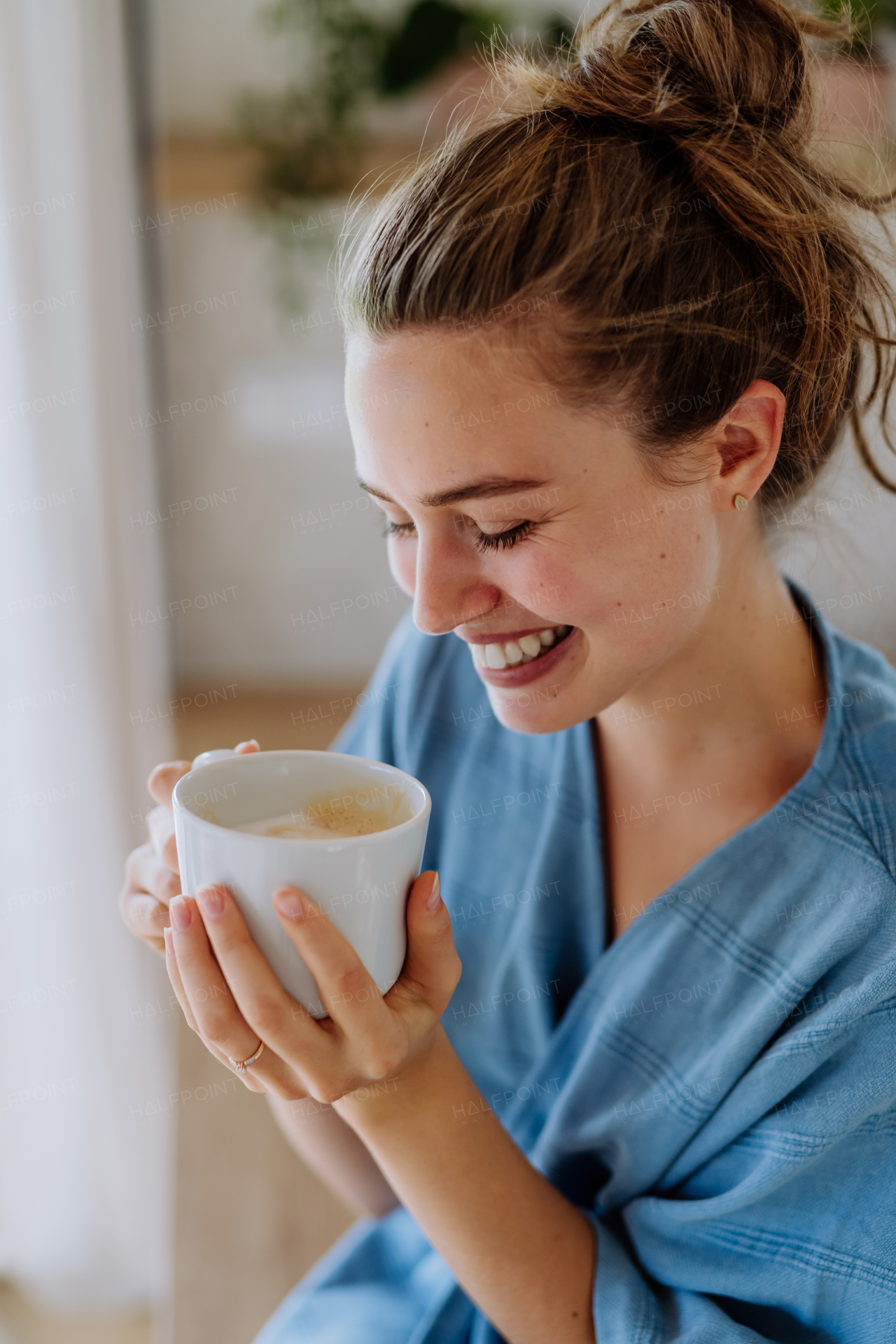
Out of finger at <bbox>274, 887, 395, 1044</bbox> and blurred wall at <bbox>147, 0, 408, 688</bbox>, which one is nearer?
finger at <bbox>274, 887, 395, 1044</bbox>

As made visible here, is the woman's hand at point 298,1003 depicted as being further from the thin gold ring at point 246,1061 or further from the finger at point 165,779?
the finger at point 165,779

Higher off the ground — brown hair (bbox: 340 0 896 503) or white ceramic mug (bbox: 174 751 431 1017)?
brown hair (bbox: 340 0 896 503)

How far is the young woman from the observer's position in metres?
0.66

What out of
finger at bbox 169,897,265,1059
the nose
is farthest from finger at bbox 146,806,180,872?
the nose

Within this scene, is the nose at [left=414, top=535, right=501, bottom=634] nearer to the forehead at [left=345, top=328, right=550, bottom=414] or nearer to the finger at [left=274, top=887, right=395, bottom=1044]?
the forehead at [left=345, top=328, right=550, bottom=414]

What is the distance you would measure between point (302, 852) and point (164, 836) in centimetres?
21

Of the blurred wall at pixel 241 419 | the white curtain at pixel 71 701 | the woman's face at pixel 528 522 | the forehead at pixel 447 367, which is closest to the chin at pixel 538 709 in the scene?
the woman's face at pixel 528 522

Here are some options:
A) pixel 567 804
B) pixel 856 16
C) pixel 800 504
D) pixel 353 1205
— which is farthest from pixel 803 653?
pixel 856 16

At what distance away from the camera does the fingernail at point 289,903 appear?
1.74 feet

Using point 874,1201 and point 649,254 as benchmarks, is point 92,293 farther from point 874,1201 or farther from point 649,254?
point 874,1201

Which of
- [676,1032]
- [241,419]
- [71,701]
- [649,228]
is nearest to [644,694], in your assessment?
[676,1032]

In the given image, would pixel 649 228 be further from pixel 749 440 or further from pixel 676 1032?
pixel 676 1032

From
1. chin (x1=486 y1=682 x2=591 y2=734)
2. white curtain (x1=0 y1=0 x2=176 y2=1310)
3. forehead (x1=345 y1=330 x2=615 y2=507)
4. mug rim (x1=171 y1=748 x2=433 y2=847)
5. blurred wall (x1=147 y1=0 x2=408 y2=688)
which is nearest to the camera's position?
mug rim (x1=171 y1=748 x2=433 y2=847)

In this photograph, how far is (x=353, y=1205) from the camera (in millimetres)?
974
